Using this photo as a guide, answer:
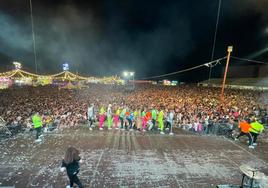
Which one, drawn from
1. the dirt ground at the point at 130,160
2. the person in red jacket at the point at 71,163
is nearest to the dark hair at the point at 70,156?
the person in red jacket at the point at 71,163

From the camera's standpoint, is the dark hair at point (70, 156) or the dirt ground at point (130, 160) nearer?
the dark hair at point (70, 156)

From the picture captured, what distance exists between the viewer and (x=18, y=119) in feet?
43.3

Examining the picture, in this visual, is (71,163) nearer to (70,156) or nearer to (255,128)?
(70,156)

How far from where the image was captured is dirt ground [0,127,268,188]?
5.54m

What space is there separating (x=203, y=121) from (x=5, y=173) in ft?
33.5

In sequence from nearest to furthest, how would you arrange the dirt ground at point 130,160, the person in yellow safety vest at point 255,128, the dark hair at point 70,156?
1. the dark hair at point 70,156
2. the dirt ground at point 130,160
3. the person in yellow safety vest at point 255,128

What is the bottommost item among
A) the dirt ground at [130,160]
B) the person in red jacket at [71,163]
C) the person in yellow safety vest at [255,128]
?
the dirt ground at [130,160]

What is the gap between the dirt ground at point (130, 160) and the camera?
18.2ft

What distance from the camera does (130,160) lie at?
22.3ft

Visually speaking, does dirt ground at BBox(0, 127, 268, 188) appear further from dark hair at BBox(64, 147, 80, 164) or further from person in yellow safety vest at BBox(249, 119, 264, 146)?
dark hair at BBox(64, 147, 80, 164)

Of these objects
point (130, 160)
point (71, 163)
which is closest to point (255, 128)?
point (130, 160)

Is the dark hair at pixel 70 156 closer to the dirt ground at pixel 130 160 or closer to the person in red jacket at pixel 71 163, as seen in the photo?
the person in red jacket at pixel 71 163

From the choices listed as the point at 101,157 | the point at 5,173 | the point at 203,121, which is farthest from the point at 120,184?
the point at 203,121

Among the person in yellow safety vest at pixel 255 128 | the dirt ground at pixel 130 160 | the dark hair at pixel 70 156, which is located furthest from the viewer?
the person in yellow safety vest at pixel 255 128
